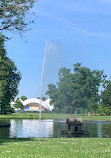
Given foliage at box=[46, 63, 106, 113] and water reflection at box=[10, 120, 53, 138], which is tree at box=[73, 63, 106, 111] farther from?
water reflection at box=[10, 120, 53, 138]

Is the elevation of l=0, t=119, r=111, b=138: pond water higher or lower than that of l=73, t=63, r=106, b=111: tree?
lower

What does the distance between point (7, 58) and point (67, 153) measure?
2109 inches

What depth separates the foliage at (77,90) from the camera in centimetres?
10925

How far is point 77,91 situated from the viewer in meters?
113

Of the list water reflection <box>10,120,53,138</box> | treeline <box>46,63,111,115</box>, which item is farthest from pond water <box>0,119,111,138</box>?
treeline <box>46,63,111,115</box>

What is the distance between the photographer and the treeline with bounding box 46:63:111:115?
109 m

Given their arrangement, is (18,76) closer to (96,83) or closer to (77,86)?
(77,86)

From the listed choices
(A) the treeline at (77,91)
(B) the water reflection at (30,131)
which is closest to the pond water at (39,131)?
(B) the water reflection at (30,131)

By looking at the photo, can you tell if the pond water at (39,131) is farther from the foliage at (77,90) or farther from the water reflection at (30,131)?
the foliage at (77,90)

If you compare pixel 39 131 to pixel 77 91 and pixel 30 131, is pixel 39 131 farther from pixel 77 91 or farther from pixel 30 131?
pixel 77 91

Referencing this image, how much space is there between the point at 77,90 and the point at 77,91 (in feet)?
2.74

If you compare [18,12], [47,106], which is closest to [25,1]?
[18,12]

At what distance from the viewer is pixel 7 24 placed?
19.0 m

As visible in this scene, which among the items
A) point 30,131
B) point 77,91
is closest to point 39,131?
point 30,131
